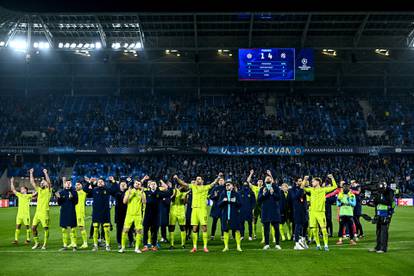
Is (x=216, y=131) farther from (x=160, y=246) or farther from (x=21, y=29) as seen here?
(x=160, y=246)

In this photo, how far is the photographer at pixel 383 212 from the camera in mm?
14943

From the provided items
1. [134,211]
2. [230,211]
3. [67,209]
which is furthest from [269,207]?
[67,209]

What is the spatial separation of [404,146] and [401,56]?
9.53 meters

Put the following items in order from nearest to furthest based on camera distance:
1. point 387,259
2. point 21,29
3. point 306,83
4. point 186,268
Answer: point 186,268
point 387,259
point 21,29
point 306,83

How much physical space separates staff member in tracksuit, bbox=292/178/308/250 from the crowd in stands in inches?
1296

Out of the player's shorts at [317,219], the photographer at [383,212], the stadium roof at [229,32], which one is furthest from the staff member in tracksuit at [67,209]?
the stadium roof at [229,32]

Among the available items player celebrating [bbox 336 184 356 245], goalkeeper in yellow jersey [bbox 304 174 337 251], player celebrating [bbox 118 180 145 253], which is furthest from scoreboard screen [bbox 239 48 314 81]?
player celebrating [bbox 118 180 145 253]

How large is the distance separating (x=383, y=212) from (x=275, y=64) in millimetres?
30605

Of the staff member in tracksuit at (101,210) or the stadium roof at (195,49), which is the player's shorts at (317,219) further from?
the stadium roof at (195,49)

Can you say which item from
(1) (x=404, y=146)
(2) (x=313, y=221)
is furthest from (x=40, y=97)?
(2) (x=313, y=221)

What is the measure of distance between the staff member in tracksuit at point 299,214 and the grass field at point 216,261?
400 mm

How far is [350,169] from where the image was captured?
48812mm

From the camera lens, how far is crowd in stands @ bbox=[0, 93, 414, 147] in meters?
50.8

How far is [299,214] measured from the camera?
1638cm
